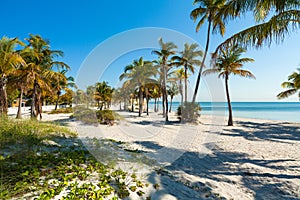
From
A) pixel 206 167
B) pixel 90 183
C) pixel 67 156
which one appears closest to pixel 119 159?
pixel 67 156

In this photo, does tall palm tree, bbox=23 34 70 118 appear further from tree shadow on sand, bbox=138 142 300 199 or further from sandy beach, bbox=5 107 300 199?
tree shadow on sand, bbox=138 142 300 199

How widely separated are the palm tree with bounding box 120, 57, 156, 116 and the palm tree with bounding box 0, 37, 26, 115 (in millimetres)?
13777

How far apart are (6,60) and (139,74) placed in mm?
15051

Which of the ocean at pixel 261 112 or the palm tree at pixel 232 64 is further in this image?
the ocean at pixel 261 112

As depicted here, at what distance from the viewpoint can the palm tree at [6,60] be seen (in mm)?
11070

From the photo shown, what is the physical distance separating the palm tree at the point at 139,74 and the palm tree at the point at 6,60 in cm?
1378

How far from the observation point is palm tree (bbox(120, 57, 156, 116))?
74.6 ft

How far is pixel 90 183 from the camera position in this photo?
2.91 meters

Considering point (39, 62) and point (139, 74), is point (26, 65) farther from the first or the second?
point (139, 74)

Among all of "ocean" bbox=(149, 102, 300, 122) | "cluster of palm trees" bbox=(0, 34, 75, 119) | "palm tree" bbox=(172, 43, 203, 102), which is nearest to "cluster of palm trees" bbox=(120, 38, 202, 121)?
"palm tree" bbox=(172, 43, 203, 102)

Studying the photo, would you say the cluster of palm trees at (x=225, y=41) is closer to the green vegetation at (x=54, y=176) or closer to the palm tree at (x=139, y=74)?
the palm tree at (x=139, y=74)

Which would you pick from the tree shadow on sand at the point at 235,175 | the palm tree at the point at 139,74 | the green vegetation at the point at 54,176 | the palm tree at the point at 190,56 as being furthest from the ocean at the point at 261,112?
the green vegetation at the point at 54,176

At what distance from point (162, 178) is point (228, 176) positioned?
2.24 metres

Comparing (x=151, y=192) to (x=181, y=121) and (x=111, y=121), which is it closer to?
(x=111, y=121)
